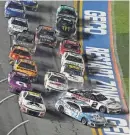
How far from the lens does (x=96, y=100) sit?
160ft

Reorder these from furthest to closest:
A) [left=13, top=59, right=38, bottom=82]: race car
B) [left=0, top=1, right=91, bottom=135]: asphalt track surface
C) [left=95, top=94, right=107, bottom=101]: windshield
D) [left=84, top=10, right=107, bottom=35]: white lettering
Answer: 1. [left=84, top=10, right=107, bottom=35]: white lettering
2. [left=13, top=59, right=38, bottom=82]: race car
3. [left=95, top=94, right=107, bottom=101]: windshield
4. [left=0, top=1, right=91, bottom=135]: asphalt track surface

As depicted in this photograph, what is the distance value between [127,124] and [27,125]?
8.85 meters

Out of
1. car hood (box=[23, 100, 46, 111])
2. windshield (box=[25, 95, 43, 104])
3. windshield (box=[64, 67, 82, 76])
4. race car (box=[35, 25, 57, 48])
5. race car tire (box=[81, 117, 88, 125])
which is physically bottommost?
race car tire (box=[81, 117, 88, 125])

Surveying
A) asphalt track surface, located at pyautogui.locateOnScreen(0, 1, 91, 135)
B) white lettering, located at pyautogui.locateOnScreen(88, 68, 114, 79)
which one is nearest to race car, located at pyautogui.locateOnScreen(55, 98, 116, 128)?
asphalt track surface, located at pyautogui.locateOnScreen(0, 1, 91, 135)

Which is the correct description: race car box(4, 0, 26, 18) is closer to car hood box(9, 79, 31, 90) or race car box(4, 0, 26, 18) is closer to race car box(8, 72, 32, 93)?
race car box(8, 72, 32, 93)

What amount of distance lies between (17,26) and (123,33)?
12825mm

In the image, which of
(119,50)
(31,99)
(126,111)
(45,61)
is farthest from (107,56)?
(31,99)

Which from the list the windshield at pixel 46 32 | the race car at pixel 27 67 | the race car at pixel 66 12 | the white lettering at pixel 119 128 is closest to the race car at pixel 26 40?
the windshield at pixel 46 32

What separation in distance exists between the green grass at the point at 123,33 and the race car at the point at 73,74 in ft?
15.7

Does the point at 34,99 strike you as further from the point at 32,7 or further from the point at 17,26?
the point at 32,7

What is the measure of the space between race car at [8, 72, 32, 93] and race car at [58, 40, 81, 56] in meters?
8.85

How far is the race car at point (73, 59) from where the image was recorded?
177 feet

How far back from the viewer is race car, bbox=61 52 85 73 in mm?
54062

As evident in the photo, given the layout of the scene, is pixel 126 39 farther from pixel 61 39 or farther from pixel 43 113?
pixel 43 113
